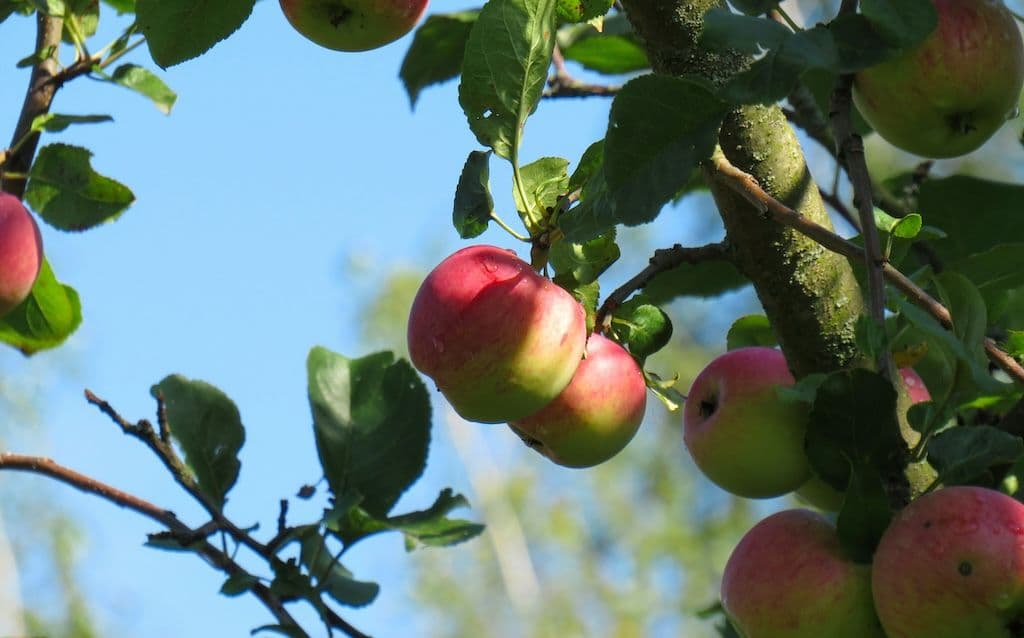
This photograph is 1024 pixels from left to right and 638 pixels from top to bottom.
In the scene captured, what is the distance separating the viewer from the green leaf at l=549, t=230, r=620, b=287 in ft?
2.49

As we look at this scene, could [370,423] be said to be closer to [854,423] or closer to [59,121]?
[59,121]

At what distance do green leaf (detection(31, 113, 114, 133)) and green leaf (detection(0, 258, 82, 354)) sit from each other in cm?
15

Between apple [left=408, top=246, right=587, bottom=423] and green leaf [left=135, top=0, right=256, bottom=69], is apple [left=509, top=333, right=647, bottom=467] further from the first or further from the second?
green leaf [left=135, top=0, right=256, bottom=69]

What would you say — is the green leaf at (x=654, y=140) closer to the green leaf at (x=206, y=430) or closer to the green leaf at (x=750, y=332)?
the green leaf at (x=750, y=332)

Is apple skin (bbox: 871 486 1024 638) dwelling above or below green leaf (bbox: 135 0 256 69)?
below

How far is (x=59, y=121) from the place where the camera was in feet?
3.01

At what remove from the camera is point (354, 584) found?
36.5 inches

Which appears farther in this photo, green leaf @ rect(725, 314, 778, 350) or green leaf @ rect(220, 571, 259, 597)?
green leaf @ rect(725, 314, 778, 350)

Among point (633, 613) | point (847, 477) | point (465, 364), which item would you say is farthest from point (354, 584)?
point (633, 613)

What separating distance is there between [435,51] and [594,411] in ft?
2.25

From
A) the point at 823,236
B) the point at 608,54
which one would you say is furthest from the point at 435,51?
→ the point at 823,236

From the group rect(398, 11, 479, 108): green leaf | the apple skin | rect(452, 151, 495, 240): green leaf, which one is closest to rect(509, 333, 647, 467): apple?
rect(452, 151, 495, 240): green leaf

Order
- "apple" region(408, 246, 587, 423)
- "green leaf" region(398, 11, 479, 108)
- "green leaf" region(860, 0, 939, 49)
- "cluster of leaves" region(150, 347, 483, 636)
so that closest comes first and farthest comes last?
1. "green leaf" region(860, 0, 939, 49)
2. "apple" region(408, 246, 587, 423)
3. "cluster of leaves" region(150, 347, 483, 636)
4. "green leaf" region(398, 11, 479, 108)

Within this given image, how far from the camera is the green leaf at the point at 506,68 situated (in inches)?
27.8
